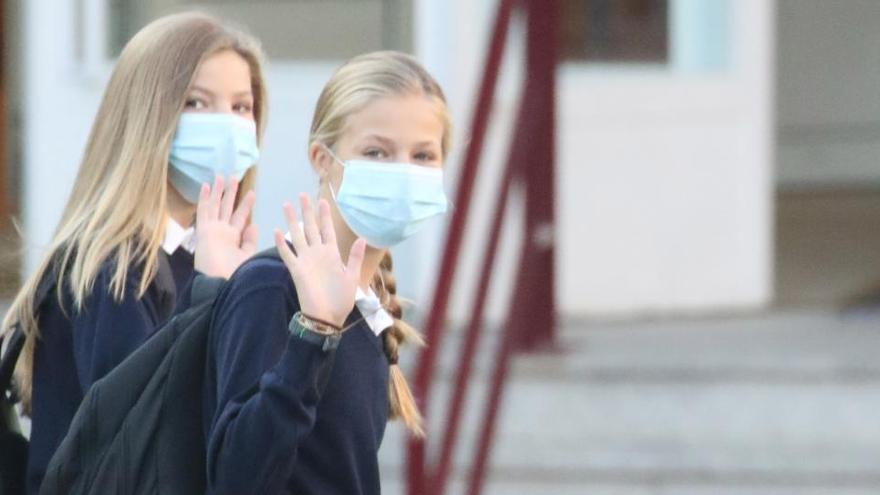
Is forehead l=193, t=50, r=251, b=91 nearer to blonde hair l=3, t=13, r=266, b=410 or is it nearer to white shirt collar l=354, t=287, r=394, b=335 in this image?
blonde hair l=3, t=13, r=266, b=410

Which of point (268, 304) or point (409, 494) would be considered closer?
point (268, 304)

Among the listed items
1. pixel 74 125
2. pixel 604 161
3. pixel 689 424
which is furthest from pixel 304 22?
pixel 689 424

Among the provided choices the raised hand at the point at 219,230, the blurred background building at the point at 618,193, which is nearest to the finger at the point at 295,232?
the raised hand at the point at 219,230

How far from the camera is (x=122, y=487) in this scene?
2.16 m

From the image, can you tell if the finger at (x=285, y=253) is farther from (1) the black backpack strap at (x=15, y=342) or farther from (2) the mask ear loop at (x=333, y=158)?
(1) the black backpack strap at (x=15, y=342)

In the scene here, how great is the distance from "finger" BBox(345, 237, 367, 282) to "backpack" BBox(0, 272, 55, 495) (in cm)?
55

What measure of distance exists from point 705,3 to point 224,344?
5.07 m

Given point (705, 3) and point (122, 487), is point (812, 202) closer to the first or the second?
point (705, 3)

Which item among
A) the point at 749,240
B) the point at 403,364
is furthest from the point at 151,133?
the point at 749,240

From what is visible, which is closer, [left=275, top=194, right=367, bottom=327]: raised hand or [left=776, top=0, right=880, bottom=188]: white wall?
[left=275, top=194, right=367, bottom=327]: raised hand

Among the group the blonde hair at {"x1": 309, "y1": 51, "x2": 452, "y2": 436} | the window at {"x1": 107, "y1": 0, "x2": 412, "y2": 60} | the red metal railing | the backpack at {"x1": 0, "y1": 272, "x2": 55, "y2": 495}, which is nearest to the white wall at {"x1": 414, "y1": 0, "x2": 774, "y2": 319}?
the window at {"x1": 107, "y1": 0, "x2": 412, "y2": 60}

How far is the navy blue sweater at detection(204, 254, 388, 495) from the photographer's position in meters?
2.07

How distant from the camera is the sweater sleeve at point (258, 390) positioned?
6.79 ft

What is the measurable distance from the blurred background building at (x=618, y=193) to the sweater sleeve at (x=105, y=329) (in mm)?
3207
